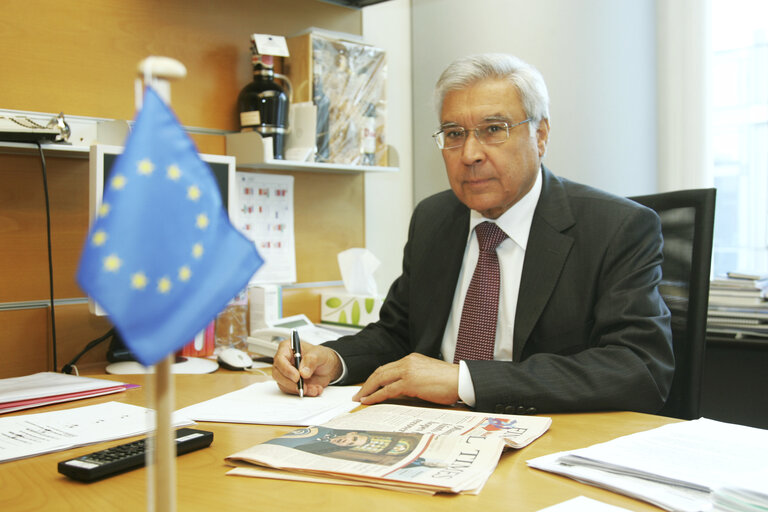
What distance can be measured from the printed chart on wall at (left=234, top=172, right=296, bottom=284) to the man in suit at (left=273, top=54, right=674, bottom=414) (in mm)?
580

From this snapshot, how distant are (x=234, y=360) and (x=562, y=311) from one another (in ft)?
2.65

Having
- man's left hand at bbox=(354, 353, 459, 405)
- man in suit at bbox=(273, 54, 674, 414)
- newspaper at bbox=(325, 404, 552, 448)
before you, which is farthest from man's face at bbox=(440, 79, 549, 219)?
newspaper at bbox=(325, 404, 552, 448)

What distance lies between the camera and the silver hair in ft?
5.24

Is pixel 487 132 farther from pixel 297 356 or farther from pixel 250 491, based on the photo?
pixel 250 491

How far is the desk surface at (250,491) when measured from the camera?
30.8 inches

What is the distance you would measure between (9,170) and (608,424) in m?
1.52

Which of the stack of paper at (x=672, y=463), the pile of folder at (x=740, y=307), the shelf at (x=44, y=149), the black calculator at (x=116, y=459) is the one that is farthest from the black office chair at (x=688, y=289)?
the shelf at (x=44, y=149)

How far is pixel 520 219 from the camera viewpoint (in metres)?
1.65

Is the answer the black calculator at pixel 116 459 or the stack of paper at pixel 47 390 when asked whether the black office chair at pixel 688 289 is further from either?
the stack of paper at pixel 47 390

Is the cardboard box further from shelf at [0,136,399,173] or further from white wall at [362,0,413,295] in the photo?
white wall at [362,0,413,295]

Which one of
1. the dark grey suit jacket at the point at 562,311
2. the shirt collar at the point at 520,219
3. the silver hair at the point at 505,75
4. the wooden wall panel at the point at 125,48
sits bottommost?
the dark grey suit jacket at the point at 562,311

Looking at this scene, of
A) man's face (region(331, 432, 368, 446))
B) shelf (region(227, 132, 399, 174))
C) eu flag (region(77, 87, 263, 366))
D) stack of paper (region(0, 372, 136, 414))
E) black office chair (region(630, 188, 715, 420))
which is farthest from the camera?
shelf (region(227, 132, 399, 174))

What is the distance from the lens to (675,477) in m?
0.79

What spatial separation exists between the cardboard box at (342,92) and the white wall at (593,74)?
0.49 m
